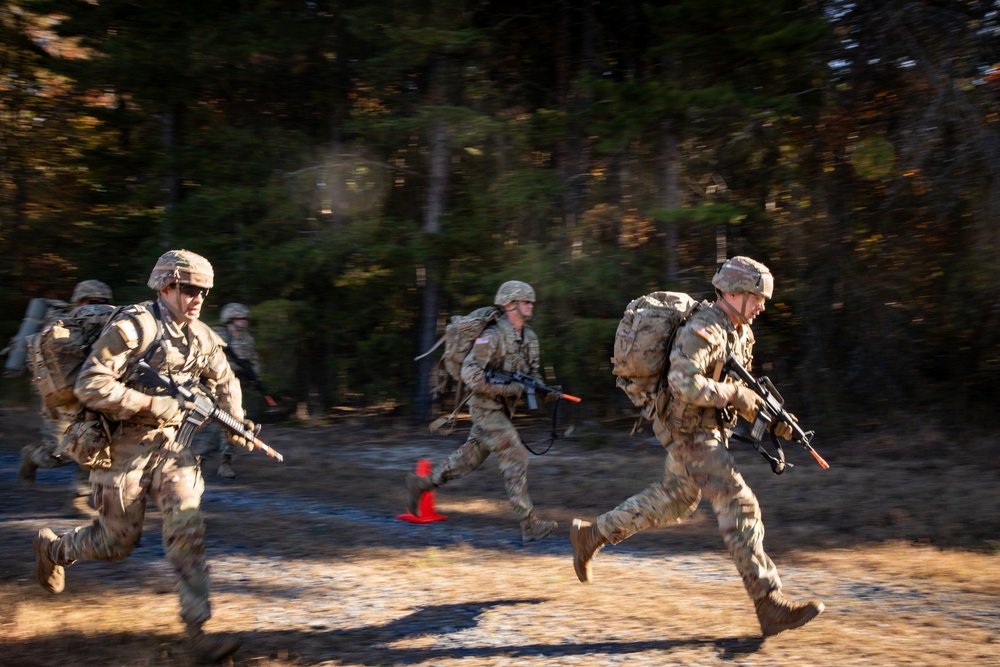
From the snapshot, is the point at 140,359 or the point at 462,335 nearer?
the point at 140,359

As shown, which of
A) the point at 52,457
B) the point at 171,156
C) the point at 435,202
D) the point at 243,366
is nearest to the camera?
the point at 52,457

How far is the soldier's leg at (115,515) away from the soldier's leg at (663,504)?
2.61 metres

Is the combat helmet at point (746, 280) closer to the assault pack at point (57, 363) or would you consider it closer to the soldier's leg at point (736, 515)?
the soldier's leg at point (736, 515)

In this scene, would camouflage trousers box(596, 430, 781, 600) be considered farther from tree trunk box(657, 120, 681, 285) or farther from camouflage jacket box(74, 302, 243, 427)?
tree trunk box(657, 120, 681, 285)

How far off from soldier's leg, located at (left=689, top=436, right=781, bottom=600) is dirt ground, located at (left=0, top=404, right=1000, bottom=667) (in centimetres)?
36

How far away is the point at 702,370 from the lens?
493cm

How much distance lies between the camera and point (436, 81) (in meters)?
14.4

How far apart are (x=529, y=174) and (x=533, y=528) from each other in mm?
7088

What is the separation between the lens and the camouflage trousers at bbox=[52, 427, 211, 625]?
4.55 m

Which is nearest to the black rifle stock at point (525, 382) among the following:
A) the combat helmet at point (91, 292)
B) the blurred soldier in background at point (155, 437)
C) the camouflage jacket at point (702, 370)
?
the camouflage jacket at point (702, 370)

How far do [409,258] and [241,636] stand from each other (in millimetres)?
9661

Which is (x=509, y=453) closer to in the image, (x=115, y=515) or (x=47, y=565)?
(x=115, y=515)

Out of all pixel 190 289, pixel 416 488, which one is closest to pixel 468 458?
pixel 416 488

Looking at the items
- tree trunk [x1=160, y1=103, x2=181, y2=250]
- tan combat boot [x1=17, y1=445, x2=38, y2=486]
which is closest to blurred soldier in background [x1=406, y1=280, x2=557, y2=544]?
tan combat boot [x1=17, y1=445, x2=38, y2=486]
